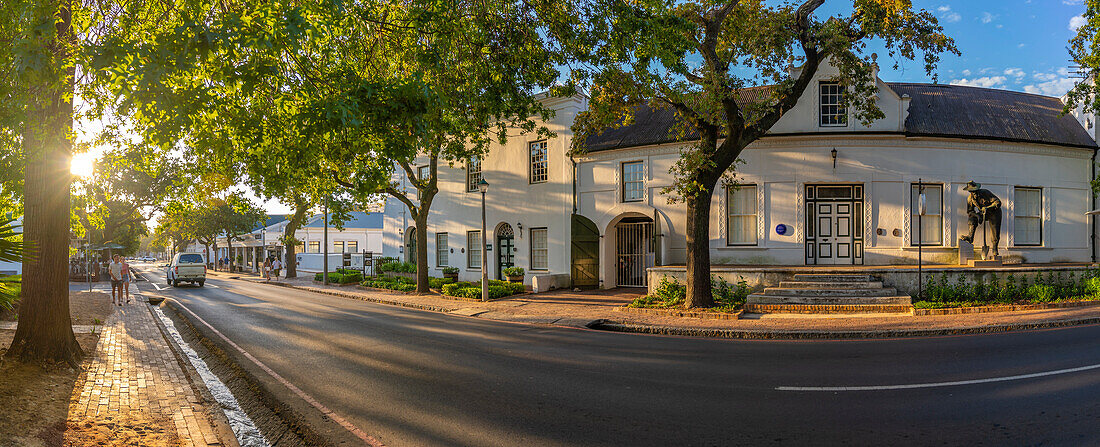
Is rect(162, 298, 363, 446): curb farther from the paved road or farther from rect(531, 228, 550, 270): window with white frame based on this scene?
rect(531, 228, 550, 270): window with white frame

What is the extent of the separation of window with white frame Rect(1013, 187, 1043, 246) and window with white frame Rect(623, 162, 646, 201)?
12.8 m

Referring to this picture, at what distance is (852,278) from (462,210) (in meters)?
17.3

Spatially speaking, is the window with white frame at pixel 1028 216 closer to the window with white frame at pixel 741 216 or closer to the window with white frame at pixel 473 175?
the window with white frame at pixel 741 216

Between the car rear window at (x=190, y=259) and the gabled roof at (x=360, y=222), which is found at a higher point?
the gabled roof at (x=360, y=222)

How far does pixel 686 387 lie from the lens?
7.07 m

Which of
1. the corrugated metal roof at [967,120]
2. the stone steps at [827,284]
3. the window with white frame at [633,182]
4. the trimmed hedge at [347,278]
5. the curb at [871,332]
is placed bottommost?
the trimmed hedge at [347,278]

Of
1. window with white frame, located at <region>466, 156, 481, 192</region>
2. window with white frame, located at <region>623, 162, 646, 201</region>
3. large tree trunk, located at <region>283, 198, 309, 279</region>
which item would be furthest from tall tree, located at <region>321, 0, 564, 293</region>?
large tree trunk, located at <region>283, 198, 309, 279</region>

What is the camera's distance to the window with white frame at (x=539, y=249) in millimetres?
23547

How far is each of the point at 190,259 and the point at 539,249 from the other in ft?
72.0

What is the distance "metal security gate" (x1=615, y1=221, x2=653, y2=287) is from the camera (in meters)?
21.4

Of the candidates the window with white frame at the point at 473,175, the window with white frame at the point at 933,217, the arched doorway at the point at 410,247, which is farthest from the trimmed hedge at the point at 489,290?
the window with white frame at the point at 933,217

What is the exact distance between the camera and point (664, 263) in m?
19.9

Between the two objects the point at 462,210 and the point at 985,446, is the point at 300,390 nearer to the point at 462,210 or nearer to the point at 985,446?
the point at 985,446

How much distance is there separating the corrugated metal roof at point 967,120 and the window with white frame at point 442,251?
9965mm
